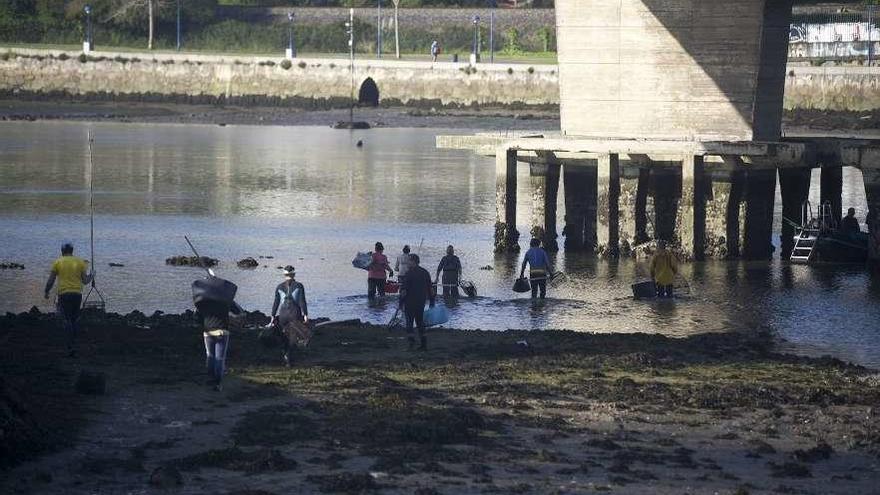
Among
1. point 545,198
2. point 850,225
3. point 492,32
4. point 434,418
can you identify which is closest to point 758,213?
Answer: point 850,225

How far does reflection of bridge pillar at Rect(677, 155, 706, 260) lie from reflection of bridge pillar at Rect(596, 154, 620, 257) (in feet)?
5.17

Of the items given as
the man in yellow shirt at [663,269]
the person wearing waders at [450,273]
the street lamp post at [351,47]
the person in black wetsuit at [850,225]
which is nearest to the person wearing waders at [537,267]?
the person wearing waders at [450,273]

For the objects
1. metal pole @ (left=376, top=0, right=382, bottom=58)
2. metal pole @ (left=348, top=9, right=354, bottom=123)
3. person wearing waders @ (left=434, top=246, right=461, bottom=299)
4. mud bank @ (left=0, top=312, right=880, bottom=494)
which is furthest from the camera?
metal pole @ (left=376, top=0, right=382, bottom=58)

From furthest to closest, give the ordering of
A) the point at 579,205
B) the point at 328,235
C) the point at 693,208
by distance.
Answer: the point at 328,235, the point at 579,205, the point at 693,208

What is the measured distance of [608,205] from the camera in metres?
39.2

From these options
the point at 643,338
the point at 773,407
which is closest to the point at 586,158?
the point at 643,338

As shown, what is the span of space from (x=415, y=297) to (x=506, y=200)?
17735 millimetres

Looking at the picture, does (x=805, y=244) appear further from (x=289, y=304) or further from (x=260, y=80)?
(x=260, y=80)

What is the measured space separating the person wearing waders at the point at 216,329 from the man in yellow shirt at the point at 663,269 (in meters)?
13.9

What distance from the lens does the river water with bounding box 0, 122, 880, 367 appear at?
3058cm

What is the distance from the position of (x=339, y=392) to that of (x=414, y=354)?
3568 millimetres

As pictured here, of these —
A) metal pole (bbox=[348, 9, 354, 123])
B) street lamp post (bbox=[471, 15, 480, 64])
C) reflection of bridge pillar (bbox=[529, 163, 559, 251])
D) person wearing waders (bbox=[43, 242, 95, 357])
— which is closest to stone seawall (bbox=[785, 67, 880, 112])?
street lamp post (bbox=[471, 15, 480, 64])

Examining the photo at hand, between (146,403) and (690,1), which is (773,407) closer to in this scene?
(146,403)

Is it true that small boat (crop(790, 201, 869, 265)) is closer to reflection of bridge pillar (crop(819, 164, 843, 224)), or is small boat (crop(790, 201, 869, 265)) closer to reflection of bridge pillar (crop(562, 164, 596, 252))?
reflection of bridge pillar (crop(819, 164, 843, 224))
